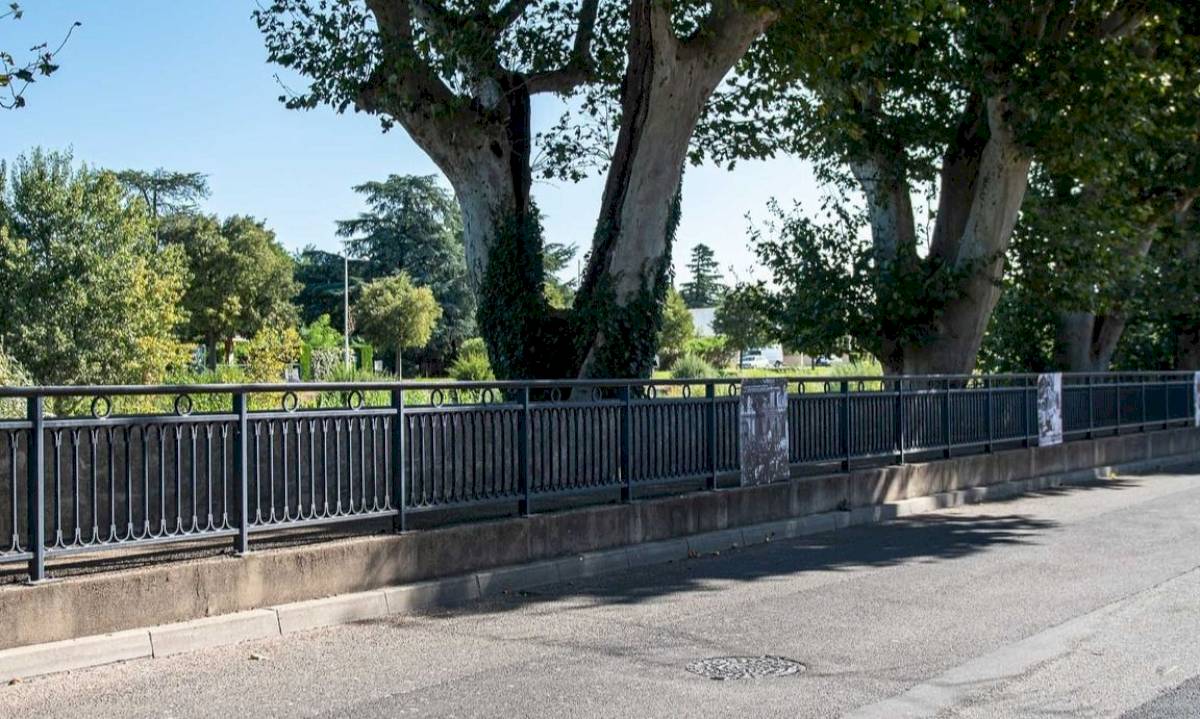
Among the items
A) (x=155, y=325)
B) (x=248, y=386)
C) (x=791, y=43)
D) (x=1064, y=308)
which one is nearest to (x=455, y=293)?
(x=155, y=325)

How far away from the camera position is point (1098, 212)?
936 inches

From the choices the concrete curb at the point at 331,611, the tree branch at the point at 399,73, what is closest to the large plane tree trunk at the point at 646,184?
the tree branch at the point at 399,73

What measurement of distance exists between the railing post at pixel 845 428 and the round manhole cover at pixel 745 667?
8.29 m

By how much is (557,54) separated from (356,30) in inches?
128

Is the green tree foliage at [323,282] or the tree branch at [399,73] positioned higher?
the green tree foliage at [323,282]

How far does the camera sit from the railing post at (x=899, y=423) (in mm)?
16938

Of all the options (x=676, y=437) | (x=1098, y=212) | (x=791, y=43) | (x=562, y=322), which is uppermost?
(x=791, y=43)

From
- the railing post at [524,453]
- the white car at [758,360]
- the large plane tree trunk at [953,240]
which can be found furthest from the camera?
the white car at [758,360]

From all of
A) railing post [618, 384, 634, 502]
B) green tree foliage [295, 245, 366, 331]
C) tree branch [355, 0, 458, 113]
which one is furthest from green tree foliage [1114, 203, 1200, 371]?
green tree foliage [295, 245, 366, 331]

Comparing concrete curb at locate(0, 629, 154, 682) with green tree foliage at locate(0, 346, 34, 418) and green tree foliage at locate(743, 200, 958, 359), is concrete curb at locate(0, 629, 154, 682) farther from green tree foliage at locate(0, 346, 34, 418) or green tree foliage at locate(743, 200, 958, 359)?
green tree foliage at locate(743, 200, 958, 359)

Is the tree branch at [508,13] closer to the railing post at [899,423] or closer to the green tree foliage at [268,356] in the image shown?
the railing post at [899,423]

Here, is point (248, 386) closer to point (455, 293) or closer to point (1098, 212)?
point (1098, 212)

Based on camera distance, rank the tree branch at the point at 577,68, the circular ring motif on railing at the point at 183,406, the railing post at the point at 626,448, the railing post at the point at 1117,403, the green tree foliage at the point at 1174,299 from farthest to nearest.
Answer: the green tree foliage at the point at 1174,299, the railing post at the point at 1117,403, the tree branch at the point at 577,68, the railing post at the point at 626,448, the circular ring motif on railing at the point at 183,406

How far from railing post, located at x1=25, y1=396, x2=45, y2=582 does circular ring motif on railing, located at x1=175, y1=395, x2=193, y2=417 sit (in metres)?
1.01
